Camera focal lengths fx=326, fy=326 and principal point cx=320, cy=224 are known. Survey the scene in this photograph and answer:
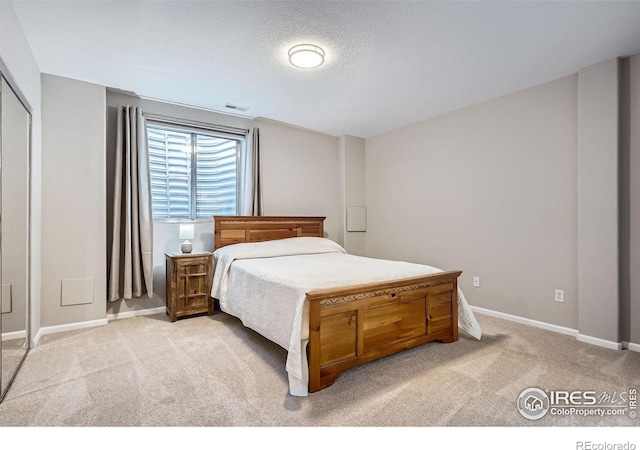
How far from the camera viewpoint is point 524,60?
270 centimetres

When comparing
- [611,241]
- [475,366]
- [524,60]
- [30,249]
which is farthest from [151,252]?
[611,241]

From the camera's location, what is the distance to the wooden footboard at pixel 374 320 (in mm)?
2008

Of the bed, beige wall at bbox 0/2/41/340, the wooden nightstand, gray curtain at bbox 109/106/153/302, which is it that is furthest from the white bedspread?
beige wall at bbox 0/2/41/340

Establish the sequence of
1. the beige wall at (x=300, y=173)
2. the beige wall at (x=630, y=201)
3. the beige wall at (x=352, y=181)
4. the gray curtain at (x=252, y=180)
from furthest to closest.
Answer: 1. the beige wall at (x=352, y=181)
2. the beige wall at (x=300, y=173)
3. the gray curtain at (x=252, y=180)
4. the beige wall at (x=630, y=201)

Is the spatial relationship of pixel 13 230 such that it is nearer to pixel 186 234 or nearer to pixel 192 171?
pixel 186 234

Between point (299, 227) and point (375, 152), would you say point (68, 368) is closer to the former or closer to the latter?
point (299, 227)

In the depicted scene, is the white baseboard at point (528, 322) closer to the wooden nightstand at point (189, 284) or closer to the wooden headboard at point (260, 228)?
the wooden headboard at point (260, 228)

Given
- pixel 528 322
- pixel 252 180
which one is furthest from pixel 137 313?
pixel 528 322

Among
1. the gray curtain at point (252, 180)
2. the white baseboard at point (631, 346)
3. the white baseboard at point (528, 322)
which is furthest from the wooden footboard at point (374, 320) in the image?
the gray curtain at point (252, 180)

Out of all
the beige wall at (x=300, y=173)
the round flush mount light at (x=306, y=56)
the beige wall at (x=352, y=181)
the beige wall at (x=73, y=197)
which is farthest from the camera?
the beige wall at (x=352, y=181)

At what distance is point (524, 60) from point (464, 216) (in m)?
1.69

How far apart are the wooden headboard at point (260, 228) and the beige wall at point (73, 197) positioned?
118 centimetres

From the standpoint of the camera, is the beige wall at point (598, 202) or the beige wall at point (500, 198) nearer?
the beige wall at point (598, 202)

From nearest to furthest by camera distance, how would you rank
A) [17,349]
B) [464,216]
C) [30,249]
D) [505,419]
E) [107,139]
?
[505,419] → [17,349] → [30,249] → [107,139] → [464,216]
